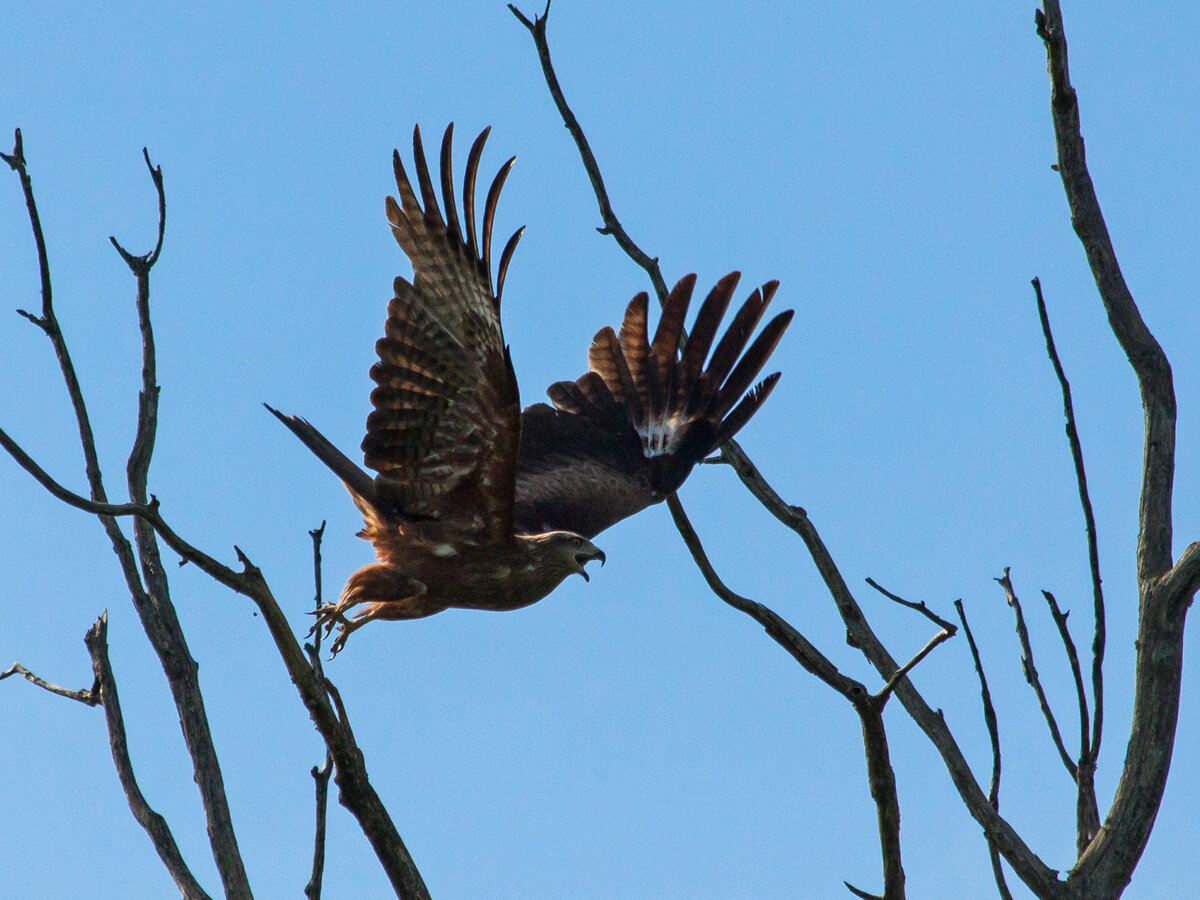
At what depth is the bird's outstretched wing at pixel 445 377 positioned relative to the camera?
4.85m

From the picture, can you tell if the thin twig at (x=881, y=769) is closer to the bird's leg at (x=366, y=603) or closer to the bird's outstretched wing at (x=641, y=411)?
the bird's leg at (x=366, y=603)

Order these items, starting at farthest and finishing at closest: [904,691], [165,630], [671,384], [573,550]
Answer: [671,384], [573,550], [165,630], [904,691]

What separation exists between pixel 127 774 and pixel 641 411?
3.58 m

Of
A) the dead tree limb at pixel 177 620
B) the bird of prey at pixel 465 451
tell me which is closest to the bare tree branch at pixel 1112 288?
the bird of prey at pixel 465 451

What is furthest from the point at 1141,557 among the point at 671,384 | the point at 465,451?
the point at 671,384

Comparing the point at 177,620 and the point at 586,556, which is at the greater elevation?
the point at 586,556

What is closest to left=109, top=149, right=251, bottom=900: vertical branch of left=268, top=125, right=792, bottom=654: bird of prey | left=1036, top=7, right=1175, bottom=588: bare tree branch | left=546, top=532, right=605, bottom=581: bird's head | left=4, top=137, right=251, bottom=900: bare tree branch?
left=4, top=137, right=251, bottom=900: bare tree branch

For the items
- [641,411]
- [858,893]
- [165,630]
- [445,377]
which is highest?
[641,411]

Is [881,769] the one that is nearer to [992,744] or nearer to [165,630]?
[992,744]

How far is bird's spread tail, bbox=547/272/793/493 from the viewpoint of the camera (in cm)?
699

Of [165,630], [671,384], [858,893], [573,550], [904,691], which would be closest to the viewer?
[858,893]

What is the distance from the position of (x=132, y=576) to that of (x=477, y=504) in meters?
1.42

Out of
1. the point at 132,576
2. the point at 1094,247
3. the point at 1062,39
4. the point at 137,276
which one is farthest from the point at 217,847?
the point at 1062,39

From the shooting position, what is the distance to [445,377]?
5145mm
